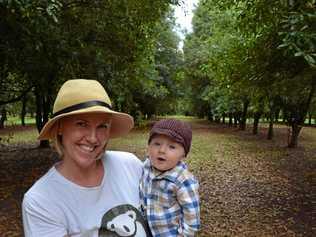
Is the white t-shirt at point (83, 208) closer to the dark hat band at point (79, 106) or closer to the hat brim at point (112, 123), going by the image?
the hat brim at point (112, 123)

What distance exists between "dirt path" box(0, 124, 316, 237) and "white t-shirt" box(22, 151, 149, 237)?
499 centimetres

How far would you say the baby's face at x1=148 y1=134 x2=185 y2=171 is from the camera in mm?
2396

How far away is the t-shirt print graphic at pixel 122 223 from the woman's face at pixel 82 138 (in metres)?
0.28

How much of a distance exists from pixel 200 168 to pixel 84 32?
619 centimetres

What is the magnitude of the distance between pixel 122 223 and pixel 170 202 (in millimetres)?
400

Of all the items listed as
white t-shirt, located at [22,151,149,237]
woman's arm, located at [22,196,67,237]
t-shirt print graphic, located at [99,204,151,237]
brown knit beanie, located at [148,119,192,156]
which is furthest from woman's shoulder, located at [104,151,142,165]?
woman's arm, located at [22,196,67,237]

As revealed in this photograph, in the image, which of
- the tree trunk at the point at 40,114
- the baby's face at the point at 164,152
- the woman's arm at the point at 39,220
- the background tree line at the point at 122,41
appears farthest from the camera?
the tree trunk at the point at 40,114

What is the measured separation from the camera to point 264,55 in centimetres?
816

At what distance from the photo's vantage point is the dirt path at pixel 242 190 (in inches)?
285

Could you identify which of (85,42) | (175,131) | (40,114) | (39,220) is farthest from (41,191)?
(40,114)

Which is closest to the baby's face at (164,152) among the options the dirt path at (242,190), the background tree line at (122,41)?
the background tree line at (122,41)

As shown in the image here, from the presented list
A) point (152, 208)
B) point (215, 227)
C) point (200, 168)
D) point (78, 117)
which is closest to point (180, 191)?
point (152, 208)

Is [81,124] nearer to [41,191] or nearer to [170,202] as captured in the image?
[41,191]

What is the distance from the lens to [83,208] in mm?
1995
